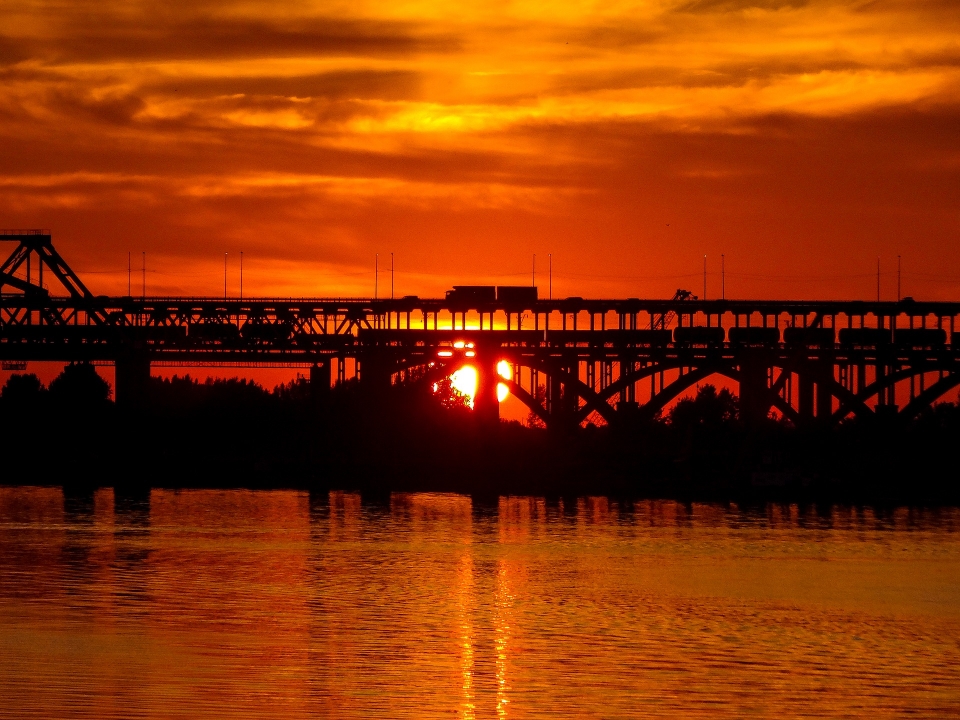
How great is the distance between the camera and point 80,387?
167875 millimetres

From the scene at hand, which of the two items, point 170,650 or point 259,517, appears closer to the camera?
point 170,650

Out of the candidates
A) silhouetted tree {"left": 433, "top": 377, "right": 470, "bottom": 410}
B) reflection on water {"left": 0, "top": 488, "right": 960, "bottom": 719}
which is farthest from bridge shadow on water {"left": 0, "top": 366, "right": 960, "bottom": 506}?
reflection on water {"left": 0, "top": 488, "right": 960, "bottom": 719}

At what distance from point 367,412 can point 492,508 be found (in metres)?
36.6

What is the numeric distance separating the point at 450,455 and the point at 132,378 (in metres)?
27.9

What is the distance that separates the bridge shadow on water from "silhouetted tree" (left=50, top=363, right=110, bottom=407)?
2.79 meters

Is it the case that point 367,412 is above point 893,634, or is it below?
above

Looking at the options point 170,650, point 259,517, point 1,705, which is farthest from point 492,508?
point 1,705

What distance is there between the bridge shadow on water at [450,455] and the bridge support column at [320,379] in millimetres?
513

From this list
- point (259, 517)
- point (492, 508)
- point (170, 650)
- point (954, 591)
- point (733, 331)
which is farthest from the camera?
point (733, 331)

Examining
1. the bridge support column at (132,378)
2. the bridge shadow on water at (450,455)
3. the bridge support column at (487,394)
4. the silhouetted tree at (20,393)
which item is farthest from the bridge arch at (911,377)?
the silhouetted tree at (20,393)

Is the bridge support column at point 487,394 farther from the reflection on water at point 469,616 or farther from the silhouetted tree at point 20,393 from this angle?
the silhouetted tree at point 20,393

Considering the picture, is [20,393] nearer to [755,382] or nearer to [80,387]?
[80,387]

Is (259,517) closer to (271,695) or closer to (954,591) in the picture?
(954,591)

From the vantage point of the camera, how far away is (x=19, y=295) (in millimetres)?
135625
